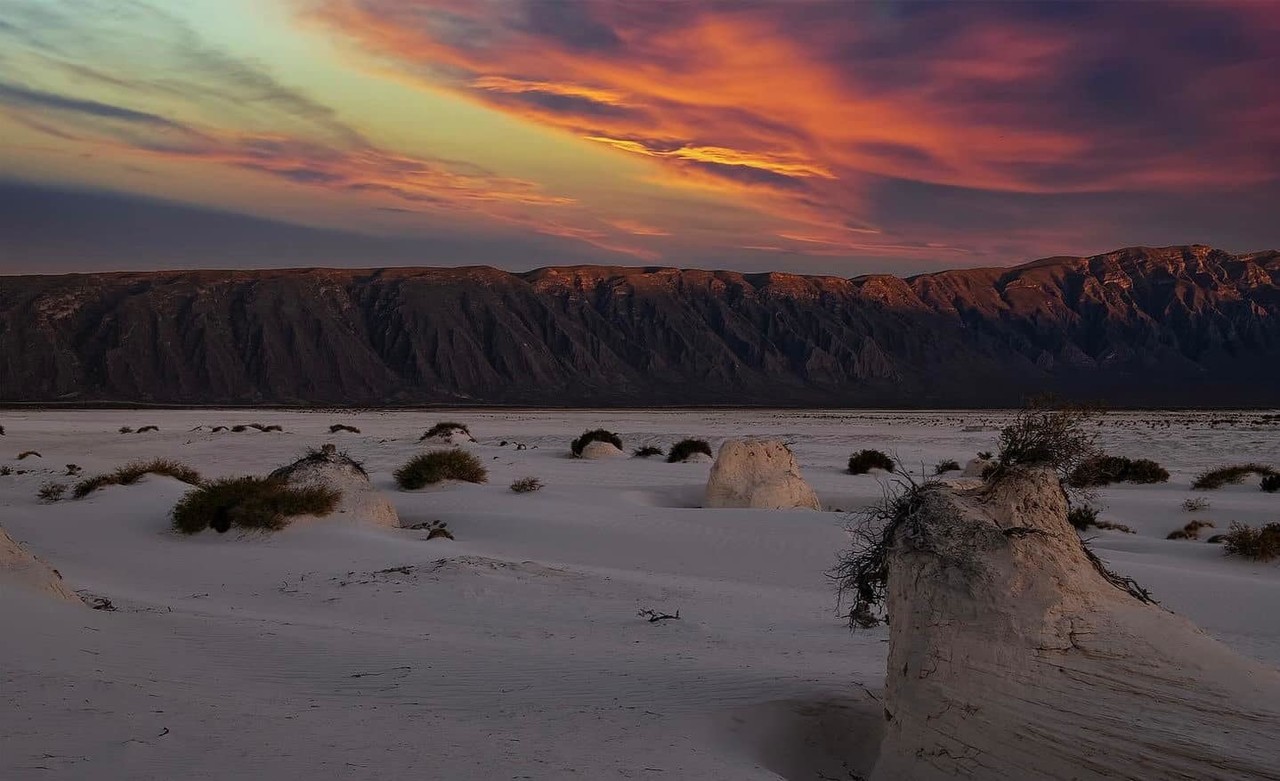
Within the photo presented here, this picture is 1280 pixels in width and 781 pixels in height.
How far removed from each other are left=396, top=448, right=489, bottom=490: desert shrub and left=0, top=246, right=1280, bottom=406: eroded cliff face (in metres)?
94.7

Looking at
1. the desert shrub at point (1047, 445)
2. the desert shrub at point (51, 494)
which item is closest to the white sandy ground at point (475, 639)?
the desert shrub at point (51, 494)

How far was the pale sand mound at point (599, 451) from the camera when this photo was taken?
32.6 meters

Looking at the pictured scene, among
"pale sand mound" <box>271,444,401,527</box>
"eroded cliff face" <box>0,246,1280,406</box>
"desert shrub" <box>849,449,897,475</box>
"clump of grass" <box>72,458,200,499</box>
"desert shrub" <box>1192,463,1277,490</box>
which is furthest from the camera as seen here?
"eroded cliff face" <box>0,246,1280,406</box>

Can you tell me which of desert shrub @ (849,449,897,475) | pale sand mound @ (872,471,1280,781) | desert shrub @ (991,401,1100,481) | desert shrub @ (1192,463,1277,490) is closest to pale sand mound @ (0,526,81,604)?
pale sand mound @ (872,471,1280,781)

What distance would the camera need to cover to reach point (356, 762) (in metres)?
5.22

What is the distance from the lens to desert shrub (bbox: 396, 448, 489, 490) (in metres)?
22.9

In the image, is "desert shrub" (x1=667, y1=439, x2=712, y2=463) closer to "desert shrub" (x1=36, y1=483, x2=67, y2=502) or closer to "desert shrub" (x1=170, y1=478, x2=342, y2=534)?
"desert shrub" (x1=170, y1=478, x2=342, y2=534)

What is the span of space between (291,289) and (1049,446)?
133 metres

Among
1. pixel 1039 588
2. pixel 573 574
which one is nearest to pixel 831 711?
pixel 1039 588

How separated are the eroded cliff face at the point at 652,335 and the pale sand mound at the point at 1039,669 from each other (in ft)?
371

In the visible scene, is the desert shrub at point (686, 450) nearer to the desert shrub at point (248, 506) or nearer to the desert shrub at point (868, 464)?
the desert shrub at point (868, 464)

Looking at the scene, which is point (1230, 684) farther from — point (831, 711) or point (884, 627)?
point (884, 627)

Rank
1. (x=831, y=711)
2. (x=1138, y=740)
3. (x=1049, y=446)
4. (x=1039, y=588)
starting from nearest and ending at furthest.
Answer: (x=1138, y=740)
(x=1039, y=588)
(x=1049, y=446)
(x=831, y=711)

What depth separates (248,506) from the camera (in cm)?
1547
